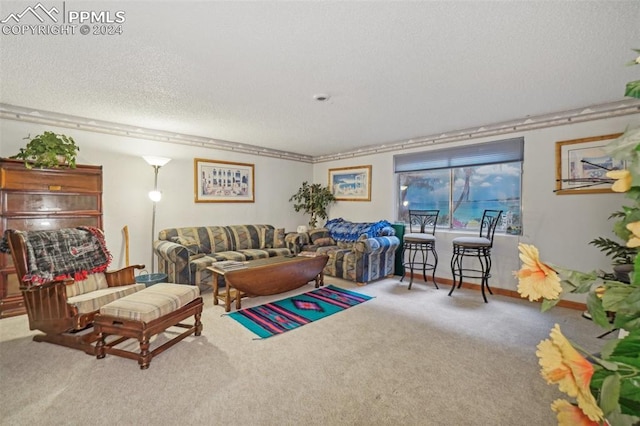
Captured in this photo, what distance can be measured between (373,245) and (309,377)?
242 cm

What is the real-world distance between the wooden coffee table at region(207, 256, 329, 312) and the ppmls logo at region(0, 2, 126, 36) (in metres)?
2.20

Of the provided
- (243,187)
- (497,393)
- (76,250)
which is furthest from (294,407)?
(243,187)

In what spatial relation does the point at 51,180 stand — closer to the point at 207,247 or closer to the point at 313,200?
the point at 207,247

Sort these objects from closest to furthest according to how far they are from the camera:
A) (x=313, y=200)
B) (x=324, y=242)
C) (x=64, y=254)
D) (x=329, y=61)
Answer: (x=329, y=61), (x=64, y=254), (x=324, y=242), (x=313, y=200)

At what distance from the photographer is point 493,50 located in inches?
83.1

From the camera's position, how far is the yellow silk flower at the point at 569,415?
0.35 m

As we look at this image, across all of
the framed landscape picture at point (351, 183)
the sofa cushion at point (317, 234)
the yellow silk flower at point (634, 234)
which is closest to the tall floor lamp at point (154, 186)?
the sofa cushion at point (317, 234)

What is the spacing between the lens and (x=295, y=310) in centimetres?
328

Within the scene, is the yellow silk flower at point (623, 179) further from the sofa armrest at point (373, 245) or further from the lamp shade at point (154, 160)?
the lamp shade at point (154, 160)

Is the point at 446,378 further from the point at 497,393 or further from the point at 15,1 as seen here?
the point at 15,1

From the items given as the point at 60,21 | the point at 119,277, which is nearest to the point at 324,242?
the point at 119,277

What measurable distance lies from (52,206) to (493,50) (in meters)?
4.45

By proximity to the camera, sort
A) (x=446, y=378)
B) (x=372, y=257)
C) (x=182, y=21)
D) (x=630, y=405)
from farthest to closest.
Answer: (x=372, y=257) → (x=446, y=378) → (x=182, y=21) → (x=630, y=405)

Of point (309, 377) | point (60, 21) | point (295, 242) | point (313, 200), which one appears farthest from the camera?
point (313, 200)
